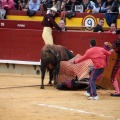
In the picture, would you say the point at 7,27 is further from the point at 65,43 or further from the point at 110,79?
the point at 110,79

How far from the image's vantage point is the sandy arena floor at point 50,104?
9406mm

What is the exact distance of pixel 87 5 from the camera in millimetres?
17281

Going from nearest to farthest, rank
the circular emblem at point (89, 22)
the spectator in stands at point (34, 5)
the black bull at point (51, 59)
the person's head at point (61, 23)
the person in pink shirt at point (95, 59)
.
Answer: the person in pink shirt at point (95, 59) → the black bull at point (51, 59) → the person's head at point (61, 23) → the circular emblem at point (89, 22) → the spectator in stands at point (34, 5)

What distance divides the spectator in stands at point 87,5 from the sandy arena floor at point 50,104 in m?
4.04

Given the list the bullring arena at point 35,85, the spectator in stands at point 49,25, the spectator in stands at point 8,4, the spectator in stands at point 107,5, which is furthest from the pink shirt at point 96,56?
the spectator in stands at point 8,4

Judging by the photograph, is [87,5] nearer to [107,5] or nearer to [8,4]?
[107,5]

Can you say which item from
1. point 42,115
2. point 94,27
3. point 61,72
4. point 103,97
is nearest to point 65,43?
point 94,27

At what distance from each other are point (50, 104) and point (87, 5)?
7047mm

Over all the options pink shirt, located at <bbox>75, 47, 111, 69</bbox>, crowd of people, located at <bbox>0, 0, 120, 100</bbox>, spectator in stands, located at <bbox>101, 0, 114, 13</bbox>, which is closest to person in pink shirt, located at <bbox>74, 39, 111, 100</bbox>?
pink shirt, located at <bbox>75, 47, 111, 69</bbox>

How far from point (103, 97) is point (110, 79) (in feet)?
4.41

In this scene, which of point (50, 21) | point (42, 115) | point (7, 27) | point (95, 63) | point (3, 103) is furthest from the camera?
point (7, 27)

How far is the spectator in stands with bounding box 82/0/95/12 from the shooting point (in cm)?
1694

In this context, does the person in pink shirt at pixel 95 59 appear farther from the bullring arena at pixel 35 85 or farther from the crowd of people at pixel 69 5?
the crowd of people at pixel 69 5

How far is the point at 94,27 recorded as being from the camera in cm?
1641
